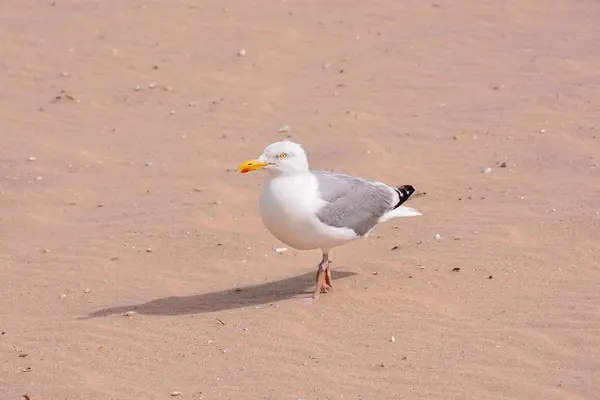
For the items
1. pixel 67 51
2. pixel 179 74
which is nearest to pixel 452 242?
pixel 179 74

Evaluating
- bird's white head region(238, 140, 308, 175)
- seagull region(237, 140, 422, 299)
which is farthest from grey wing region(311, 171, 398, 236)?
bird's white head region(238, 140, 308, 175)

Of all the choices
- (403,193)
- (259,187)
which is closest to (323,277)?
(403,193)

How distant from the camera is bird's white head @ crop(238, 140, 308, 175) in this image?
7.26 meters

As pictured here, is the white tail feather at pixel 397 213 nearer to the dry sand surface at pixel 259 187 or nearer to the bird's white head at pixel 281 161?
the dry sand surface at pixel 259 187

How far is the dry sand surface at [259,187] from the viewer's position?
6.43 meters

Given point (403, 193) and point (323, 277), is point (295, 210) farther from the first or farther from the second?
point (403, 193)

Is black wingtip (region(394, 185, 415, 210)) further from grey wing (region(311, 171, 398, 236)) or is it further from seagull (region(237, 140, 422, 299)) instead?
seagull (region(237, 140, 422, 299))

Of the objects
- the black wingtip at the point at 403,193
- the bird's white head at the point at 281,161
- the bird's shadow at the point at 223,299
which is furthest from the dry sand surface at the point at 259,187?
the bird's white head at the point at 281,161

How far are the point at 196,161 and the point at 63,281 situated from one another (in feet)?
9.83

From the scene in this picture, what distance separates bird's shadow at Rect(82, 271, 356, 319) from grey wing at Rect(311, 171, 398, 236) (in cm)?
55

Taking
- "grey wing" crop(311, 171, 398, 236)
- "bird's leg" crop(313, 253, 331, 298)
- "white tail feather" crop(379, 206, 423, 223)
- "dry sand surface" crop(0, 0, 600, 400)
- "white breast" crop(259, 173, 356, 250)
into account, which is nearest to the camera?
"dry sand surface" crop(0, 0, 600, 400)

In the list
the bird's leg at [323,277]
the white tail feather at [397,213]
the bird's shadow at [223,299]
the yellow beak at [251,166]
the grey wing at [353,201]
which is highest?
the yellow beak at [251,166]

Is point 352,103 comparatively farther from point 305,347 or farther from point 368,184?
point 305,347

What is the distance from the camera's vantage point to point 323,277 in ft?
24.8
